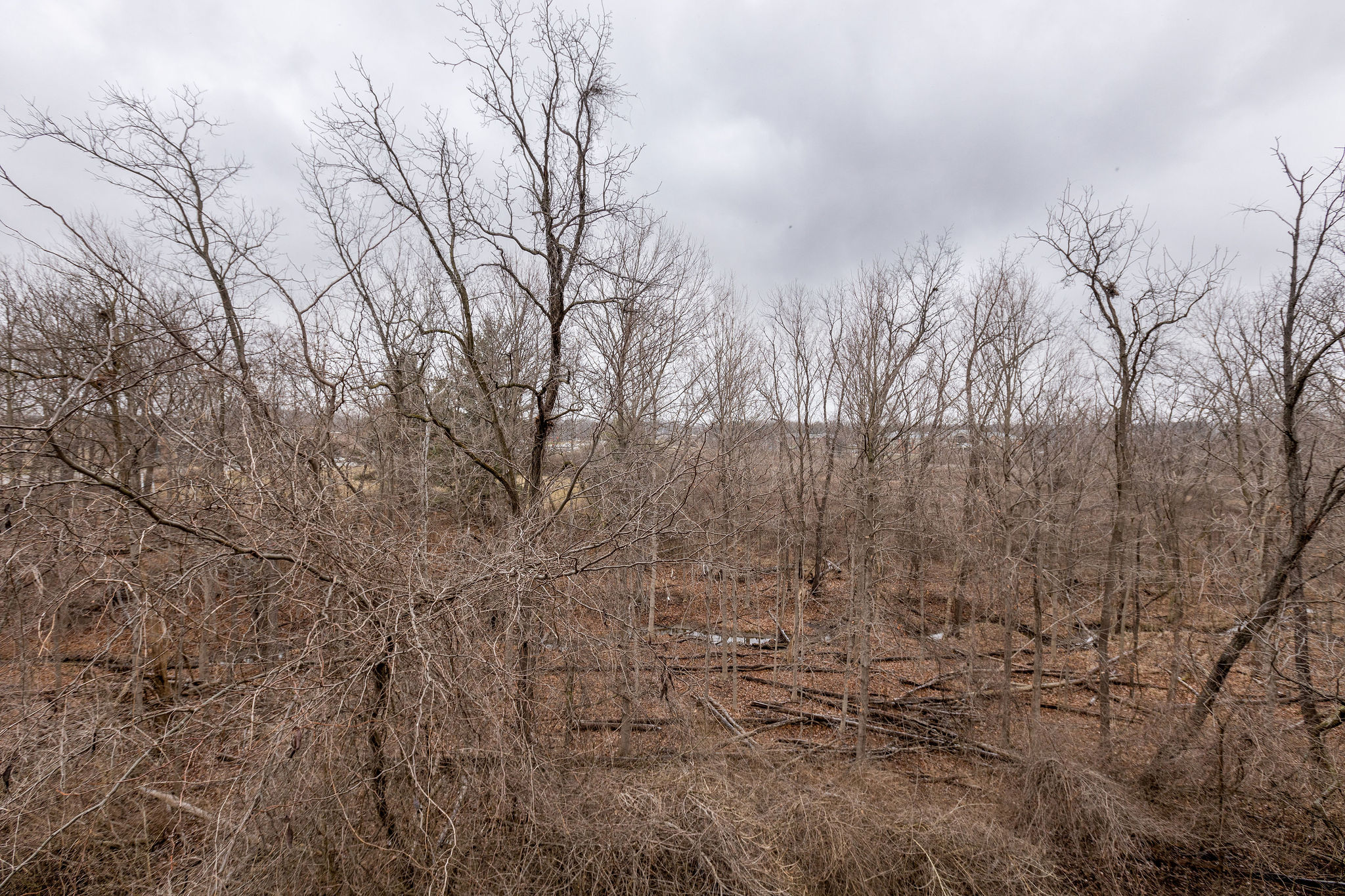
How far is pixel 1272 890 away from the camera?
6449 mm

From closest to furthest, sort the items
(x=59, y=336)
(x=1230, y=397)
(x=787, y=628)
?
1. (x=59, y=336)
2. (x=1230, y=397)
3. (x=787, y=628)

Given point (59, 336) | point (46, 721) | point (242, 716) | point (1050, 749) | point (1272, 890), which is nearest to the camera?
point (242, 716)

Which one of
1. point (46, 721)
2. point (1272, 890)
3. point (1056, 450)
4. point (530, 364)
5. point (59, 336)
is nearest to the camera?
point (46, 721)

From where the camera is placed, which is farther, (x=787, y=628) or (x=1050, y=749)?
(x=787, y=628)

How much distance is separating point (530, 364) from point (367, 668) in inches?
254

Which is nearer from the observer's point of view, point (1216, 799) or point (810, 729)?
point (1216, 799)

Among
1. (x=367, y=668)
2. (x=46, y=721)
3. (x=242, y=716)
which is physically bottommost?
(x=46, y=721)

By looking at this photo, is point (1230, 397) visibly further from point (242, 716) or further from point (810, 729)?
point (242, 716)

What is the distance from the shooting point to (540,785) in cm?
468

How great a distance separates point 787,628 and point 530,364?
12736 mm

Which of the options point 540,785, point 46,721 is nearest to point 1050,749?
point 540,785

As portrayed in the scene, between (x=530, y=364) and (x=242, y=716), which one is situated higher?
(x=530, y=364)

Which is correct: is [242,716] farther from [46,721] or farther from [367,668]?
[46,721]

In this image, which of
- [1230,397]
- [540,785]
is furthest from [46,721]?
[1230,397]
